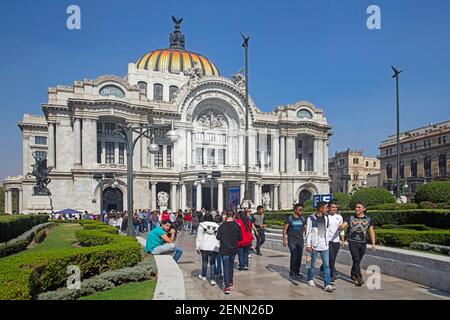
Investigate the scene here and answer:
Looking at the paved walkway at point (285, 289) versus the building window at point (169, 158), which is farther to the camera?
the building window at point (169, 158)

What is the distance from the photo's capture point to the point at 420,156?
69375 millimetres

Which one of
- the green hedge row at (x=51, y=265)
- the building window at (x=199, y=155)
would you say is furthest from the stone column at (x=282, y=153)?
the green hedge row at (x=51, y=265)

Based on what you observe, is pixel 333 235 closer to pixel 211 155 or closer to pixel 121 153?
pixel 121 153

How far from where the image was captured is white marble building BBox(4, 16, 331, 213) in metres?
46.7

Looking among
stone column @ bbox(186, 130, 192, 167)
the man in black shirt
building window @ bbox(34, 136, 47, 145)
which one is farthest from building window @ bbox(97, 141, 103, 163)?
the man in black shirt

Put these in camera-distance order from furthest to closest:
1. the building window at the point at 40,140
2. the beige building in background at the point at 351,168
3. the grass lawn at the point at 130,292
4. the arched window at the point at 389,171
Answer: the beige building in background at the point at 351,168
the arched window at the point at 389,171
the building window at the point at 40,140
the grass lawn at the point at 130,292

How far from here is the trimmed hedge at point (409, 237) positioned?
1159cm

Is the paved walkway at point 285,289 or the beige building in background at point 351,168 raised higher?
the beige building in background at point 351,168

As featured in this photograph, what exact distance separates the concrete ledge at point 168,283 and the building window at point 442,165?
66.4 meters

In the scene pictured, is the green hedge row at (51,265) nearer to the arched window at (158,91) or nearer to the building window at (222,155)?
the building window at (222,155)

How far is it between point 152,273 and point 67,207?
4139 cm

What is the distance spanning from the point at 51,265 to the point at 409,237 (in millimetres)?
10262
